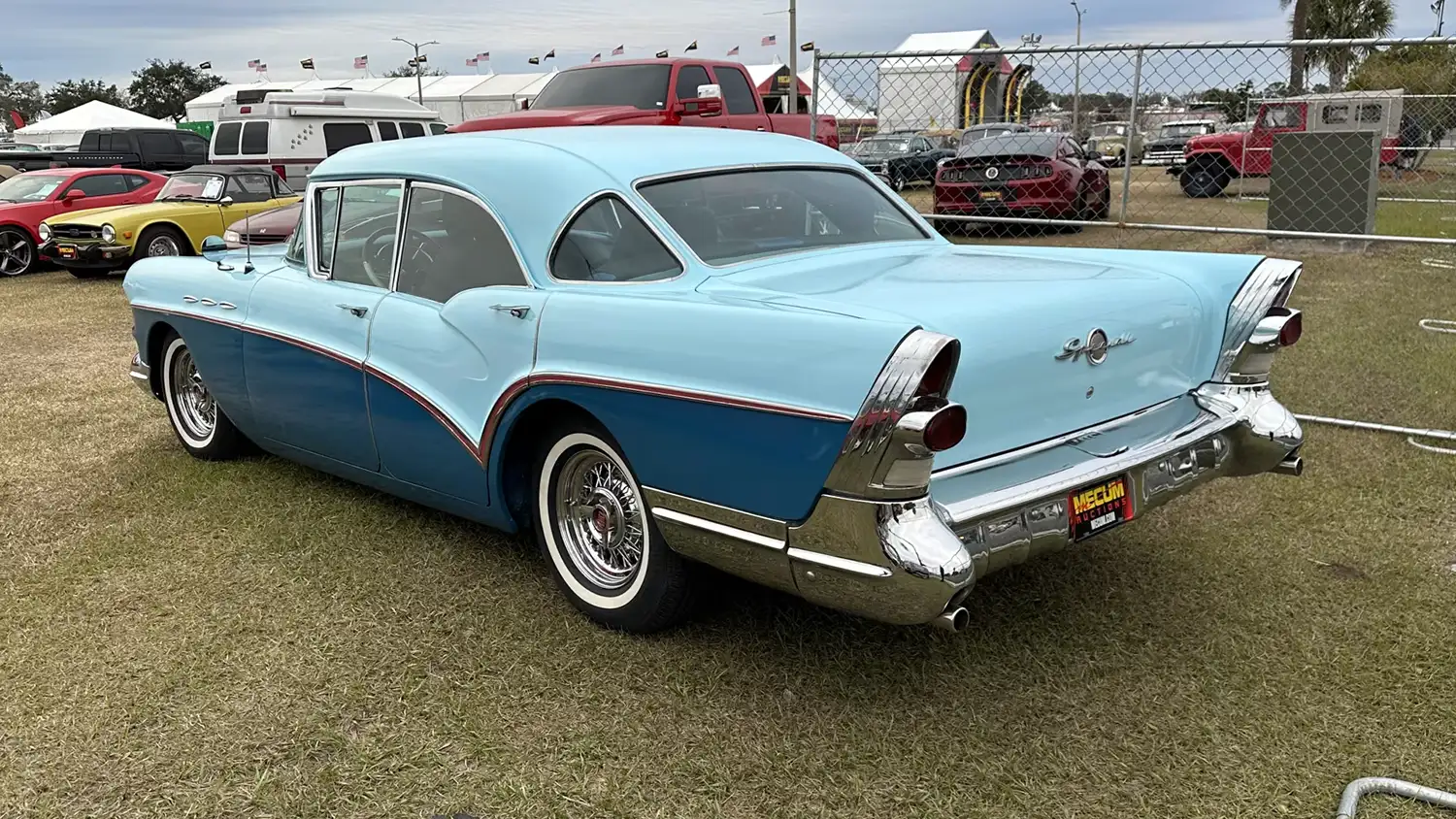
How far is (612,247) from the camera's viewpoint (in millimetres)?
3494

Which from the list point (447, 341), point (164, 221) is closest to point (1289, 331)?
point (447, 341)

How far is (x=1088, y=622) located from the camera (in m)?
3.55

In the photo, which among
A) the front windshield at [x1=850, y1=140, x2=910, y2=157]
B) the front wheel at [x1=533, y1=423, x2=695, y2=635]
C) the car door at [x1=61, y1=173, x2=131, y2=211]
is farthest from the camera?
the front windshield at [x1=850, y1=140, x2=910, y2=157]

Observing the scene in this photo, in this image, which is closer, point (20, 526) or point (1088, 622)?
point (1088, 622)

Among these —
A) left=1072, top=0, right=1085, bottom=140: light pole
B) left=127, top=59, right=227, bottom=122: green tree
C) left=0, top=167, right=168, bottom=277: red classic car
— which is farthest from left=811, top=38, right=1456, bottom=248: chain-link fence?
left=127, top=59, right=227, bottom=122: green tree

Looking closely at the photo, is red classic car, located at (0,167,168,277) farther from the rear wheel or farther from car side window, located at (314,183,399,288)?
car side window, located at (314,183,399,288)

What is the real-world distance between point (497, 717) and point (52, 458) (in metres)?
3.82

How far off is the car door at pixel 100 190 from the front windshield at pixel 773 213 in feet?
43.4

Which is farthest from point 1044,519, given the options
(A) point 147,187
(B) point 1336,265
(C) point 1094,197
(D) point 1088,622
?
(A) point 147,187

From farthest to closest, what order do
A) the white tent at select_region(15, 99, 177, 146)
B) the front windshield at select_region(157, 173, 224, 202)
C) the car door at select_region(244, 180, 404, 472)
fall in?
1. the white tent at select_region(15, 99, 177, 146)
2. the front windshield at select_region(157, 173, 224, 202)
3. the car door at select_region(244, 180, 404, 472)

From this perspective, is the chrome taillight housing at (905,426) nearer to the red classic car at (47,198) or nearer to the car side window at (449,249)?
the car side window at (449,249)

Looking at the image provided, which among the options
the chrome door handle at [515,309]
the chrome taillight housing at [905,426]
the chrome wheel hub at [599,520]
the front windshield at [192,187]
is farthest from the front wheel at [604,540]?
the front windshield at [192,187]

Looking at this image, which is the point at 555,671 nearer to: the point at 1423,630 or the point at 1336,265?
the point at 1423,630

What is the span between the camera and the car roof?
361cm
